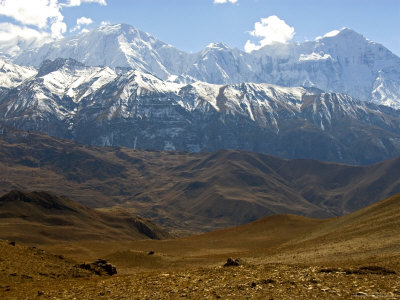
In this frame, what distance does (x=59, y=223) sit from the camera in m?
153

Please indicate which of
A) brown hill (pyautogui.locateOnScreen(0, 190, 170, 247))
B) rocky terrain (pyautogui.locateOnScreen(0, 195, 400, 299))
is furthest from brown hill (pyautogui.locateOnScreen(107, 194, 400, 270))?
brown hill (pyautogui.locateOnScreen(0, 190, 170, 247))

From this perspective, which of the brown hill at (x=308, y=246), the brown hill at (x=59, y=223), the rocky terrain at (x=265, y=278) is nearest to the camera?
the rocky terrain at (x=265, y=278)

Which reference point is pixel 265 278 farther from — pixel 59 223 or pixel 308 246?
pixel 59 223

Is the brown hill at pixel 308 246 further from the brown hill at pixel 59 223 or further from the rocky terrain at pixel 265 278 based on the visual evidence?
the brown hill at pixel 59 223

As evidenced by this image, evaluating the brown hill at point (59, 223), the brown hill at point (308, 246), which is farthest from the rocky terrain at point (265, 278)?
the brown hill at point (59, 223)

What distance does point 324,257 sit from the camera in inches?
1709

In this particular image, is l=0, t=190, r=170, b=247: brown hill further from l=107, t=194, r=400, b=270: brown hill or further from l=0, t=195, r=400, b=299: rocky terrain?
l=0, t=195, r=400, b=299: rocky terrain

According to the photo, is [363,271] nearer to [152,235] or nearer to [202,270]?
[202,270]

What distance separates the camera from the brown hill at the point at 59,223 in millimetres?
127562

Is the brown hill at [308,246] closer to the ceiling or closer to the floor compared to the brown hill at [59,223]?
closer to the ceiling

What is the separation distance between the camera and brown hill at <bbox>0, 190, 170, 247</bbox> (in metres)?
128

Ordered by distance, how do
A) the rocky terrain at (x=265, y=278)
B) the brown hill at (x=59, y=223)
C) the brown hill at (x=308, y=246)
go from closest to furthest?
the rocky terrain at (x=265, y=278) < the brown hill at (x=308, y=246) < the brown hill at (x=59, y=223)

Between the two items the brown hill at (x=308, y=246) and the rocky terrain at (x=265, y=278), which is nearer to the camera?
the rocky terrain at (x=265, y=278)

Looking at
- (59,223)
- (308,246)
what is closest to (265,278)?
(308,246)
